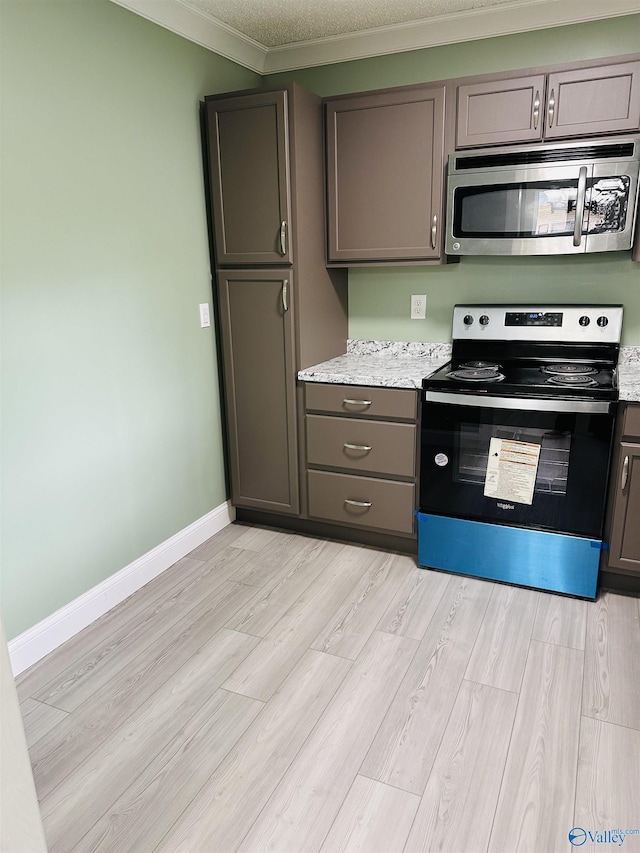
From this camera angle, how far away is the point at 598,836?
4.98 feet

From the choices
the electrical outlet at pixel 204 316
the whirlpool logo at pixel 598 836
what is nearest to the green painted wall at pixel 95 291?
the electrical outlet at pixel 204 316

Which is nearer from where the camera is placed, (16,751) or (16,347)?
(16,751)

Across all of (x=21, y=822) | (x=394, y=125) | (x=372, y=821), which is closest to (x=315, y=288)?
(x=394, y=125)

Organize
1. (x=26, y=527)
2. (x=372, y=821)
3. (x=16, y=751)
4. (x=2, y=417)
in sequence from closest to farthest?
(x=16, y=751), (x=372, y=821), (x=2, y=417), (x=26, y=527)

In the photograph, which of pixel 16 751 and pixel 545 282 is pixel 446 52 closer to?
pixel 545 282

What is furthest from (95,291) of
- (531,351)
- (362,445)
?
(531,351)

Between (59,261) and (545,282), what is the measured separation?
2.11 m

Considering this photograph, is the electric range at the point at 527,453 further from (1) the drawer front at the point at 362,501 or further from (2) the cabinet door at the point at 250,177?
(2) the cabinet door at the point at 250,177

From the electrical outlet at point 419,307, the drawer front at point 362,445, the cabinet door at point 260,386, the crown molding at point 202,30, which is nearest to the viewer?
the crown molding at point 202,30

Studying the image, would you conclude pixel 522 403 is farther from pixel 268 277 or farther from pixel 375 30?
pixel 375 30

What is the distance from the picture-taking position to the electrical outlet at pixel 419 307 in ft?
10.5

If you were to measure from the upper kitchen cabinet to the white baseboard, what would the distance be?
216 centimetres

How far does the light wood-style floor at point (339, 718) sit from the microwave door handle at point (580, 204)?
1.48 meters

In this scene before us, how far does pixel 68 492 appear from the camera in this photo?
91.6 inches
